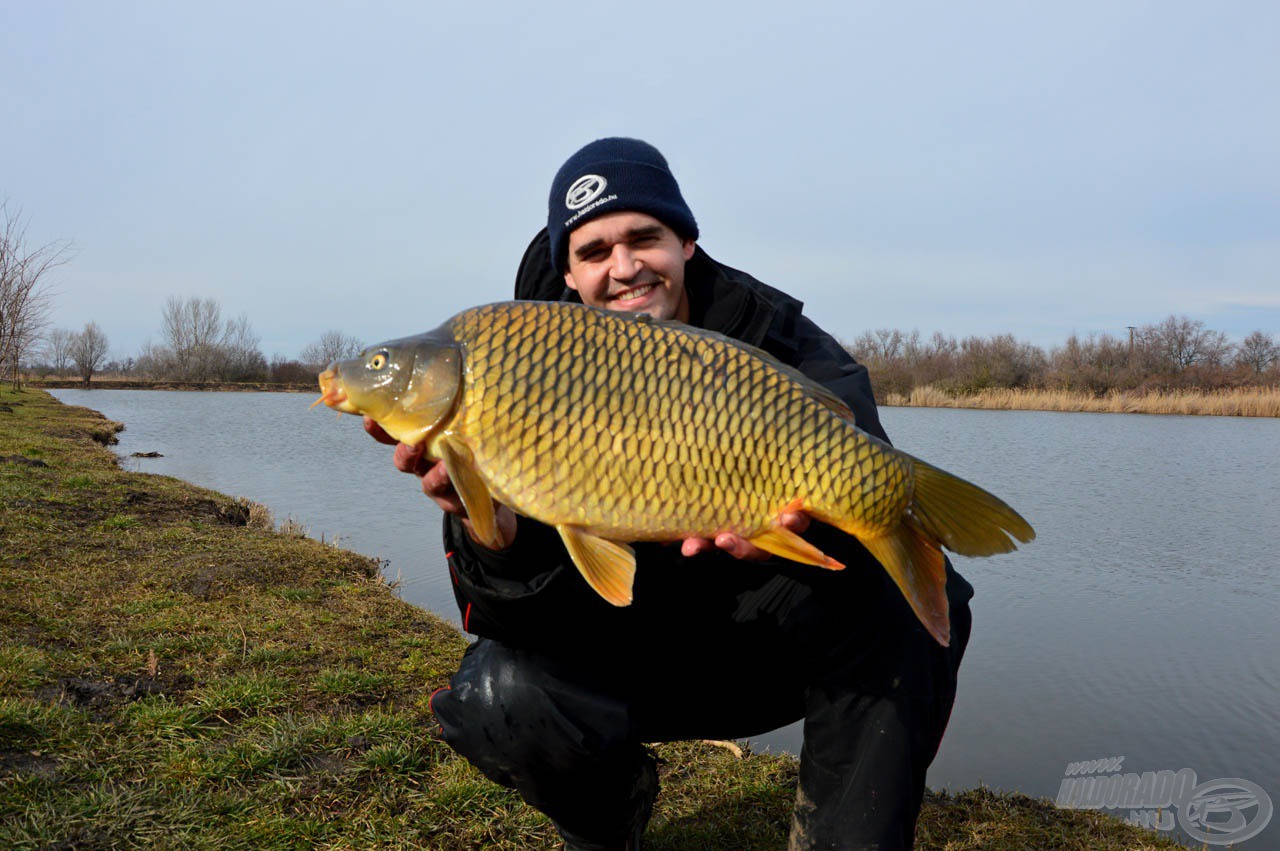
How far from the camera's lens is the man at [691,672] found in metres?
1.57

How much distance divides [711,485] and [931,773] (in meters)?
1.85

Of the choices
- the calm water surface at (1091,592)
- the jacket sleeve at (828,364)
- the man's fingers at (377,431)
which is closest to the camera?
the man's fingers at (377,431)

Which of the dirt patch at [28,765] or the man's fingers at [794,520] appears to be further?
the dirt patch at [28,765]

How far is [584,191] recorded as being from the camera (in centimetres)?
203

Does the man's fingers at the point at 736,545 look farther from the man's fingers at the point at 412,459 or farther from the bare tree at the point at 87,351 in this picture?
the bare tree at the point at 87,351

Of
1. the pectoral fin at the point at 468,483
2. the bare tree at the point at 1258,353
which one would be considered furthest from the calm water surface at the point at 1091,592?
the bare tree at the point at 1258,353

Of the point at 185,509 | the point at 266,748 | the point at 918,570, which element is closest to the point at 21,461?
the point at 185,509

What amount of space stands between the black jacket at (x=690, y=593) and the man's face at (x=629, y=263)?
25 centimetres

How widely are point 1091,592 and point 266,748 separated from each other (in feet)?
15.2

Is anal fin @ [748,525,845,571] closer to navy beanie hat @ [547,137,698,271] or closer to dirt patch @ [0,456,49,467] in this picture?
navy beanie hat @ [547,137,698,271]

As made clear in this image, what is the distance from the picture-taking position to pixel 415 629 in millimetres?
3264

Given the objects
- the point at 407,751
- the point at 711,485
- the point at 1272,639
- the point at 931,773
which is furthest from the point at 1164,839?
the point at 1272,639

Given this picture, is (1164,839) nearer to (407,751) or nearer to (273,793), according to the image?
(407,751)

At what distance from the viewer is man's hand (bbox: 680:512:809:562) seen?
139cm
